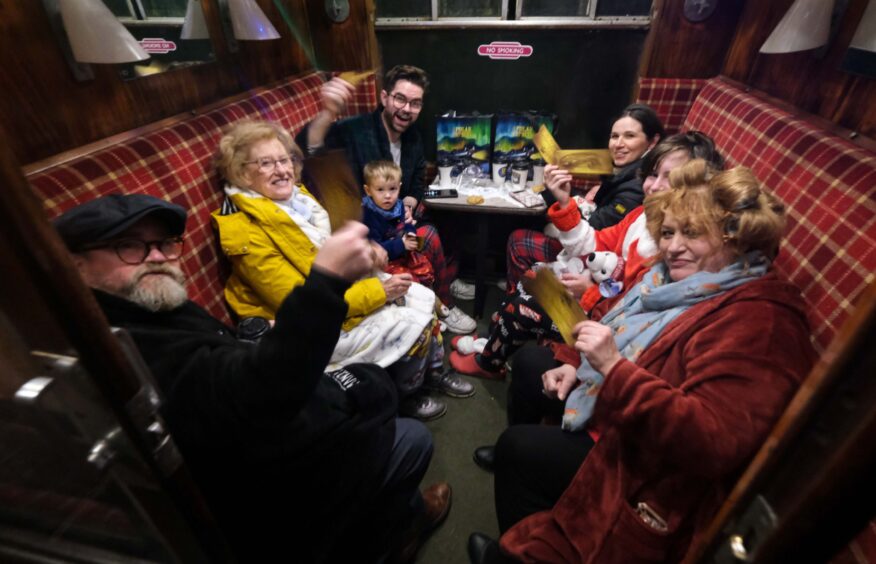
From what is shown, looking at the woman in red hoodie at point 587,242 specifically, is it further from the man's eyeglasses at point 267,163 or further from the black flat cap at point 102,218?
the black flat cap at point 102,218

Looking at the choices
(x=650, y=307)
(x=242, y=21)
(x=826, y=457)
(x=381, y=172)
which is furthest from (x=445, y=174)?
(x=826, y=457)

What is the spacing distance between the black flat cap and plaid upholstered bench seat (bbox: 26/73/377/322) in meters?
0.25

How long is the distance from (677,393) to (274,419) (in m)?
0.84

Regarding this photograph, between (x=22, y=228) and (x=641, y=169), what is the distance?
1.96m

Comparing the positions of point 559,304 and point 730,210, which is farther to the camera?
point 559,304

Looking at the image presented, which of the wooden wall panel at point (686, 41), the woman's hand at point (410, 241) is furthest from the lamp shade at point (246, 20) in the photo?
the wooden wall panel at point (686, 41)

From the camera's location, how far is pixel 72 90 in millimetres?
1293

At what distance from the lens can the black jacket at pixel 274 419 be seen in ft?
2.46

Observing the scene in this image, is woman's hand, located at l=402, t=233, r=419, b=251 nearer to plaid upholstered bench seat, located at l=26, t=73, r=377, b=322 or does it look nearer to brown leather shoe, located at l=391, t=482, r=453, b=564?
plaid upholstered bench seat, located at l=26, t=73, r=377, b=322

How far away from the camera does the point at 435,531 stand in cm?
155

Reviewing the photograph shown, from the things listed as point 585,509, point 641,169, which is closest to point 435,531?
point 585,509

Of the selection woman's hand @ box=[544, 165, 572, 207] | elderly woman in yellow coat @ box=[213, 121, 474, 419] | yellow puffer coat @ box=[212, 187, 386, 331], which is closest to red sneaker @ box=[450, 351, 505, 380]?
elderly woman in yellow coat @ box=[213, 121, 474, 419]

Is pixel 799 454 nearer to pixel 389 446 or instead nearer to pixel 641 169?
pixel 389 446

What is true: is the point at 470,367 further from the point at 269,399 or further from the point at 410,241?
the point at 269,399
